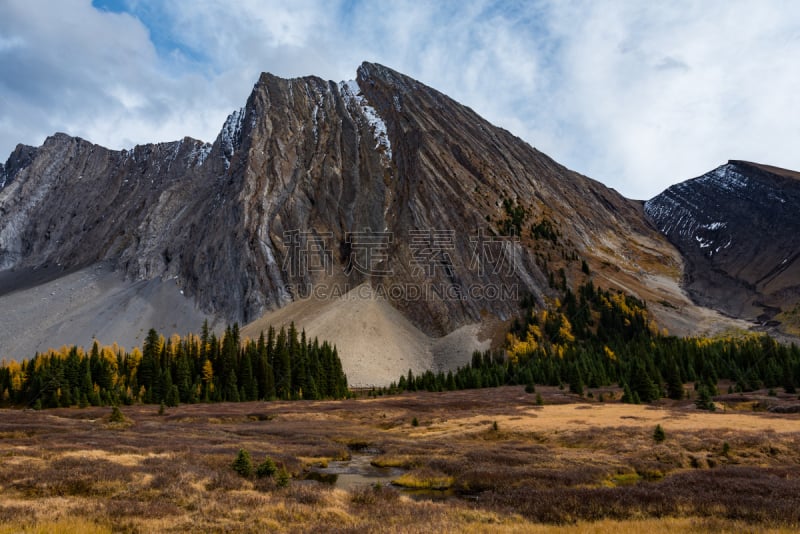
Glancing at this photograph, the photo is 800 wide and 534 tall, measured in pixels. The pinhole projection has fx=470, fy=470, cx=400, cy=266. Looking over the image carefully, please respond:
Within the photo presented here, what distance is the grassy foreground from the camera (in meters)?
15.5

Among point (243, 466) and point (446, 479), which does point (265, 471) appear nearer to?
point (243, 466)

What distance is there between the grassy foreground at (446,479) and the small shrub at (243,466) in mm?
482

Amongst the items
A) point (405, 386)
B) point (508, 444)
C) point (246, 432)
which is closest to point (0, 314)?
point (405, 386)

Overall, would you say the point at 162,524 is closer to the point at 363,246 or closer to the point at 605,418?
the point at 605,418

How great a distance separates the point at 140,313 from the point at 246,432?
486 feet

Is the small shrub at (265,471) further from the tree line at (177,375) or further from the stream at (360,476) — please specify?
the tree line at (177,375)

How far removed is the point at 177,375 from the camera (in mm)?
93750

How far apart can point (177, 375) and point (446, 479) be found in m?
82.8

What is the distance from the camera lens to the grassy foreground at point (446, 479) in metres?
15.5

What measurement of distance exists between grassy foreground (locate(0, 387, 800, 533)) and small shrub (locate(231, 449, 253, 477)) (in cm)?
48

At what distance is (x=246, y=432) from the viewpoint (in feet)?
154

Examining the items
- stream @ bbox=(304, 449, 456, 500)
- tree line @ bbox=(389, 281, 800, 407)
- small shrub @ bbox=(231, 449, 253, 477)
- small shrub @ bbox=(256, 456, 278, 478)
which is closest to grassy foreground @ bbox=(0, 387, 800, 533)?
small shrub @ bbox=(231, 449, 253, 477)

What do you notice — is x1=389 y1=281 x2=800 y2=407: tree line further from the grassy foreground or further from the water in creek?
the water in creek

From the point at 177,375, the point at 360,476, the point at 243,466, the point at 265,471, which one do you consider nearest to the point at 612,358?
the point at 177,375
